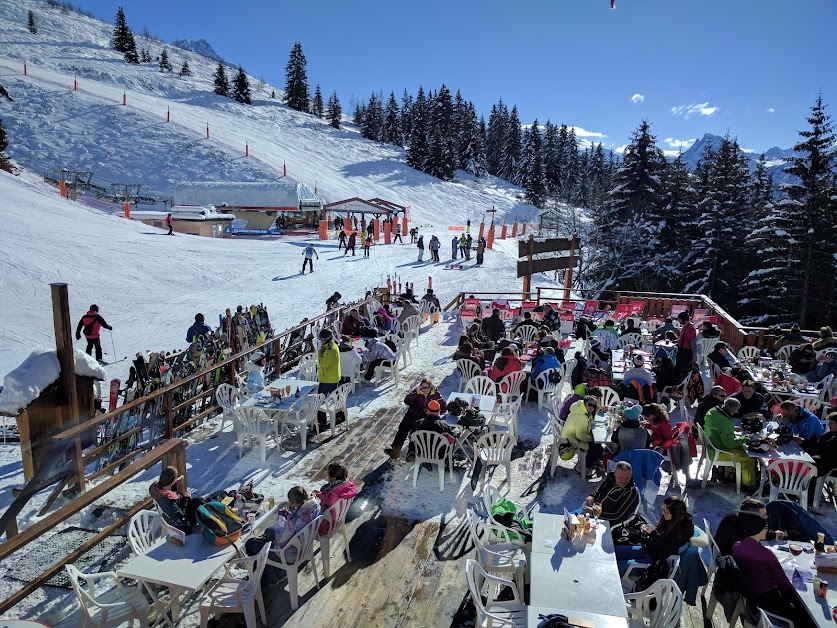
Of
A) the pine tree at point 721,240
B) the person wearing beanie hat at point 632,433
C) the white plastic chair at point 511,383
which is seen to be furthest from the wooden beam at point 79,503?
the pine tree at point 721,240

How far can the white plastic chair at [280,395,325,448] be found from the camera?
7203mm

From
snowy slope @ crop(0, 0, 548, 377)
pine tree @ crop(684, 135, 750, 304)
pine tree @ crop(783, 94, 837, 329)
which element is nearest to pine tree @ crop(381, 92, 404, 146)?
snowy slope @ crop(0, 0, 548, 377)

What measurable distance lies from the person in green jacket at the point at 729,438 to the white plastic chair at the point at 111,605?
5501 mm

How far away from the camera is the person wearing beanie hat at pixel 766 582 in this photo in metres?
3.60

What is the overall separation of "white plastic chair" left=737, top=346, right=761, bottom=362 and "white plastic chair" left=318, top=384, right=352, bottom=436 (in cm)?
694

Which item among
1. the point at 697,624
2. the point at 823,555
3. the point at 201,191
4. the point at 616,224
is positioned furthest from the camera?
the point at 201,191

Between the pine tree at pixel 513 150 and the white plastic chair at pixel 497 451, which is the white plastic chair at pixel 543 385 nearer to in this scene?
the white plastic chair at pixel 497 451

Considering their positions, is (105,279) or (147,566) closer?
(147,566)

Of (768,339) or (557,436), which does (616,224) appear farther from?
(557,436)

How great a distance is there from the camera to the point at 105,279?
1861 cm

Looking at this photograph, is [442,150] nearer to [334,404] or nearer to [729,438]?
[334,404]

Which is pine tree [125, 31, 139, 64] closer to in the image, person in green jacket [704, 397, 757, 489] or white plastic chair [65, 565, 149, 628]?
white plastic chair [65, 565, 149, 628]

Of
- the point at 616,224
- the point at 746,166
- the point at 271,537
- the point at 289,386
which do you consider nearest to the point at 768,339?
the point at 289,386

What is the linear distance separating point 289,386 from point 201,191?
31770mm
